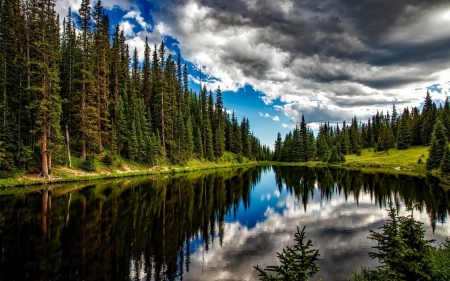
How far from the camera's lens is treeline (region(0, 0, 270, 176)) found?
35156 mm

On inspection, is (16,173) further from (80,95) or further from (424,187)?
(424,187)

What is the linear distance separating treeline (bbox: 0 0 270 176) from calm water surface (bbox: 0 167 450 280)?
1052 cm

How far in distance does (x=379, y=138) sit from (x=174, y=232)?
110m

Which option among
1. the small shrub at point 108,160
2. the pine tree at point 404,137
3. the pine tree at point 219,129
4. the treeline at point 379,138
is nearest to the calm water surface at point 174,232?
the small shrub at point 108,160

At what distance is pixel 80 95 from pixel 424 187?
186 ft

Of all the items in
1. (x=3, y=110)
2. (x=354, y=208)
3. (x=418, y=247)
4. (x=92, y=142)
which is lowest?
(x=354, y=208)

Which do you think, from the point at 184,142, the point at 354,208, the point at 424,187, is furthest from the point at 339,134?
the point at 354,208

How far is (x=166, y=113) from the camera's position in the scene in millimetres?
67625

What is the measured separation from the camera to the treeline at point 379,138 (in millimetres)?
78062

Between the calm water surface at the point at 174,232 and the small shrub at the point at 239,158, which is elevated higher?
the small shrub at the point at 239,158

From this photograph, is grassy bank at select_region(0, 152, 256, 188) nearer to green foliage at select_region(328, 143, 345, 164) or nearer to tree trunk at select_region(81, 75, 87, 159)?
tree trunk at select_region(81, 75, 87, 159)

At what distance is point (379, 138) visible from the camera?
10350 centimetres

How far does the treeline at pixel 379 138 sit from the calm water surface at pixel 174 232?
1755 inches

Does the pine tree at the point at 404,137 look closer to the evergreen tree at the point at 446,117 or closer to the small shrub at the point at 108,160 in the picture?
the evergreen tree at the point at 446,117
